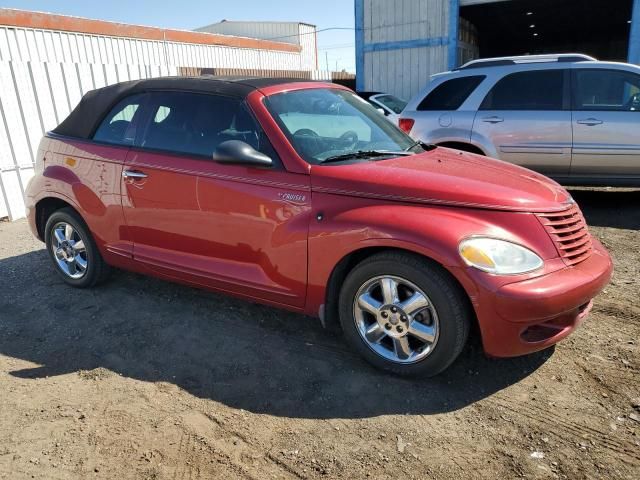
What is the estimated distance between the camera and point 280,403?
9.57ft

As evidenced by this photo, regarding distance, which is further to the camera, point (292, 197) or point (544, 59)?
point (544, 59)

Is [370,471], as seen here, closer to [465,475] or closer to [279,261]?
[465,475]

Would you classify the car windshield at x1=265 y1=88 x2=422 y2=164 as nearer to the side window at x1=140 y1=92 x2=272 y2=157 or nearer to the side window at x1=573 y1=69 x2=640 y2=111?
the side window at x1=140 y1=92 x2=272 y2=157

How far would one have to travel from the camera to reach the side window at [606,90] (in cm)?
620

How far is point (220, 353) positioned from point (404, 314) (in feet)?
4.37

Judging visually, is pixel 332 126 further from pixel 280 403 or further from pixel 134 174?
pixel 280 403

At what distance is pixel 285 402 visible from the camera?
115 inches

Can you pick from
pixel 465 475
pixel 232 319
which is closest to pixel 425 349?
pixel 465 475

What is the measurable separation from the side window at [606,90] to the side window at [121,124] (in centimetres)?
526

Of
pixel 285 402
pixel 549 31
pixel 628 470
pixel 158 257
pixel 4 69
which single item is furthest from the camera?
pixel 549 31

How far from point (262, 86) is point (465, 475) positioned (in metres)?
2.78

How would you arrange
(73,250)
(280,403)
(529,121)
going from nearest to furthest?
(280,403), (73,250), (529,121)

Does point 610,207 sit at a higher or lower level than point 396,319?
lower

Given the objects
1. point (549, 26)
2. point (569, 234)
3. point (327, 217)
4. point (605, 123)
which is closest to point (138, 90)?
point (327, 217)
